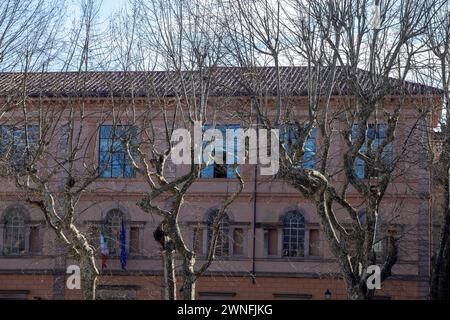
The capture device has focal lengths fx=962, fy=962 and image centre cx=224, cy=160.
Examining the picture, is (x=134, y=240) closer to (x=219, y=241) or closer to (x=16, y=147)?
(x=219, y=241)

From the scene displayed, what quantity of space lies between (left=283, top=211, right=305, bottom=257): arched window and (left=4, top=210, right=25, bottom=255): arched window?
10.3 meters

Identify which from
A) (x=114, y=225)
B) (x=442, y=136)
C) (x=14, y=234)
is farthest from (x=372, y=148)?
(x=14, y=234)

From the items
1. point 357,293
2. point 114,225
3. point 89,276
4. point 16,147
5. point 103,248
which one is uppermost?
point 16,147

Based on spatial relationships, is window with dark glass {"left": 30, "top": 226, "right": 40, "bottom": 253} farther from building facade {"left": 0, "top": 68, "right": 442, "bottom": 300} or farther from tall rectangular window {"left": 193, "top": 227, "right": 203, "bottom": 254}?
tall rectangular window {"left": 193, "top": 227, "right": 203, "bottom": 254}

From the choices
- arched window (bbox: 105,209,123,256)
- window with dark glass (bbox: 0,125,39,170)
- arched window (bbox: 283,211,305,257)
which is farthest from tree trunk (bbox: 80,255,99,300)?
arched window (bbox: 283,211,305,257)

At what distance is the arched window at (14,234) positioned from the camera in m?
37.7

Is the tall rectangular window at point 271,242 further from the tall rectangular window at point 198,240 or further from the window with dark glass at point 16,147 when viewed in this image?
the window with dark glass at point 16,147

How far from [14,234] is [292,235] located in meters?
10.9

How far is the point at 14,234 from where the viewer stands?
37.7 meters

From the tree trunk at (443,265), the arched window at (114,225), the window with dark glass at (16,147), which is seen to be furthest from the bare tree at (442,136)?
the arched window at (114,225)

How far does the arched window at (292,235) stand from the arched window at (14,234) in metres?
10.3

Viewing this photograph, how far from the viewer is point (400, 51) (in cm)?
1891

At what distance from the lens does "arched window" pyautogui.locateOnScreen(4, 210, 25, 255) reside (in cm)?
3766
